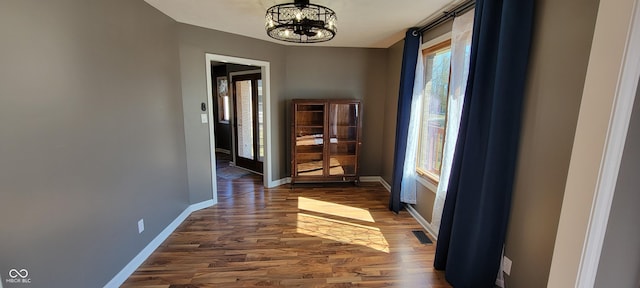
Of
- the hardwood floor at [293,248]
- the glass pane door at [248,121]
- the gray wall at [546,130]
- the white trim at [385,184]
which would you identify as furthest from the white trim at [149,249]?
the gray wall at [546,130]

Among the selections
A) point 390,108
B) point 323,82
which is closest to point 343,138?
point 390,108

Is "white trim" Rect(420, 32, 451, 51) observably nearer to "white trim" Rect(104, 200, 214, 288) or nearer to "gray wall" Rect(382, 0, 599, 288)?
"gray wall" Rect(382, 0, 599, 288)

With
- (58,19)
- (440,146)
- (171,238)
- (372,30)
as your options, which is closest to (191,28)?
(58,19)

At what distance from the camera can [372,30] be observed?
3.24m

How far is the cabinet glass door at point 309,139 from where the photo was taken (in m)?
4.20

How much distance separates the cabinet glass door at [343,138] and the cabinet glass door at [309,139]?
0.54 feet

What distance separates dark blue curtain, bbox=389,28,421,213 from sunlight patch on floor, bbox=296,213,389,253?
2.21ft

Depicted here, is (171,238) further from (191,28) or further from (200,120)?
(191,28)

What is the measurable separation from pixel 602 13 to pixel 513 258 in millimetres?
1525

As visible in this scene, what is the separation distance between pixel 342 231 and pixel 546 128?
207 cm

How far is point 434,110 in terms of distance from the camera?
118 inches

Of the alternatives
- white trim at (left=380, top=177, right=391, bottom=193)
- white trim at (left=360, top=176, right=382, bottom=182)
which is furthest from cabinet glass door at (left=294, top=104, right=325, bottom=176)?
white trim at (left=380, top=177, right=391, bottom=193)

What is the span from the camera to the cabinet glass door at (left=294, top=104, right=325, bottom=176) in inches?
165

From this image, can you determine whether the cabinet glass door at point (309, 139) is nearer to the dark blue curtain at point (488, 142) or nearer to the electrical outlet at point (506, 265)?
the dark blue curtain at point (488, 142)
